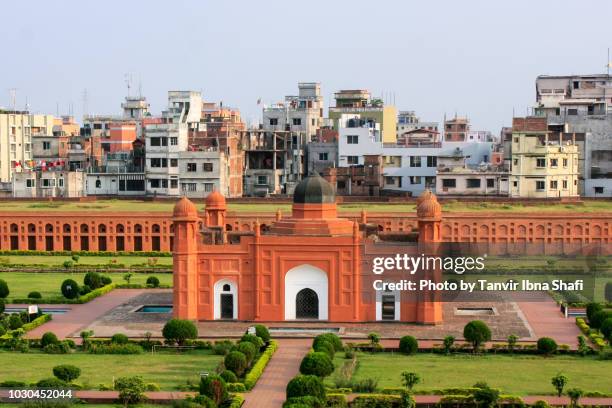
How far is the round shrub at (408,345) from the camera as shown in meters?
41.4

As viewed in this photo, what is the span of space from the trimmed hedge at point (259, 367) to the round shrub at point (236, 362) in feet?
0.96

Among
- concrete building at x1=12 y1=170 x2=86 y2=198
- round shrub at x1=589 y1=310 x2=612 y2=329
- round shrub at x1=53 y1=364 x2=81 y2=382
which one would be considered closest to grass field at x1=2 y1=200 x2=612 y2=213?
concrete building at x1=12 y1=170 x2=86 y2=198

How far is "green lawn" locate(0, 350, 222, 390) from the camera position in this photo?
37147mm

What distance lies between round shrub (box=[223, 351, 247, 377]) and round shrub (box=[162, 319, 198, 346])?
5229 mm

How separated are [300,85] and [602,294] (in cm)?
5692

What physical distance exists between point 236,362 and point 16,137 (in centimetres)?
7113

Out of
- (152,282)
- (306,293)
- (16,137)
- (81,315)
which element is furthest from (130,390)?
(16,137)

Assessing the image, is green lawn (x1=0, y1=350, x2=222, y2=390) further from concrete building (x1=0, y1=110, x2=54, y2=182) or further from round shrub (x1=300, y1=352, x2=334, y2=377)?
concrete building (x1=0, y1=110, x2=54, y2=182)

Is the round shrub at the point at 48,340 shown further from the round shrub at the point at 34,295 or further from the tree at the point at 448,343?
the tree at the point at 448,343

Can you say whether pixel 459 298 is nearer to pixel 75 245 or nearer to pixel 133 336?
pixel 133 336

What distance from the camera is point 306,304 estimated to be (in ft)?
156

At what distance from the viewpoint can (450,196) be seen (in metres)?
82.6

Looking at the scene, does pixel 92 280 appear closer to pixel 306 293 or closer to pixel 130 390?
pixel 306 293

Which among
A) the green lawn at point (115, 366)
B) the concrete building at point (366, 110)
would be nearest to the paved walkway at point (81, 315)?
the green lawn at point (115, 366)
